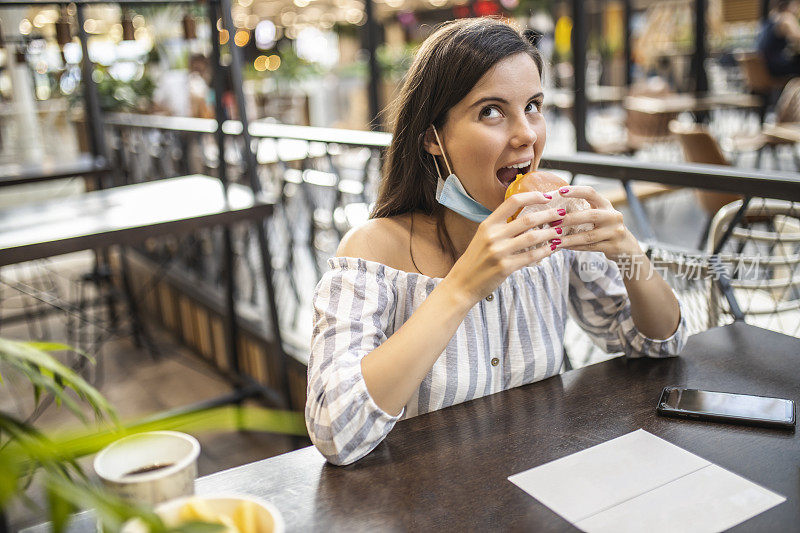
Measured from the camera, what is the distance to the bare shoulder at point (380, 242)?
1.37m

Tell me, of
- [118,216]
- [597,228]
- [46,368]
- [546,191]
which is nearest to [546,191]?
[546,191]

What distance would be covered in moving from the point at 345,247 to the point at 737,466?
766 mm

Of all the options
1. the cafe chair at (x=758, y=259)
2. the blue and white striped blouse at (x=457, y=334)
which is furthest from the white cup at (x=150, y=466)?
the cafe chair at (x=758, y=259)

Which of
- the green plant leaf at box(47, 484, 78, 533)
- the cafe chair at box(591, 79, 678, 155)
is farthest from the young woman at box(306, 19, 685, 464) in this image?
the cafe chair at box(591, 79, 678, 155)

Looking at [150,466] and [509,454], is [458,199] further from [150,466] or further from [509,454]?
[150,466]

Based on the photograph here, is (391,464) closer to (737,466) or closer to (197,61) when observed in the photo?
(737,466)

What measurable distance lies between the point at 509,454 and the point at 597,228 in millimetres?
436

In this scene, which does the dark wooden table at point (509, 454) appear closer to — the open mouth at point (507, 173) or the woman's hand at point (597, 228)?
the woman's hand at point (597, 228)

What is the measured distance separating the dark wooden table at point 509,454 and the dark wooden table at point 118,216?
5.20 ft

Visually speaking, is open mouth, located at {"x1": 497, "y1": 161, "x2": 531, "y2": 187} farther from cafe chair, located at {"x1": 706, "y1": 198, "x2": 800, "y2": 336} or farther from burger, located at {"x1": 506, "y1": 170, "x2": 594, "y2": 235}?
cafe chair, located at {"x1": 706, "y1": 198, "x2": 800, "y2": 336}

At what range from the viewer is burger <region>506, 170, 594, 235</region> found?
46.9 inches

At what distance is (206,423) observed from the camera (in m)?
0.59

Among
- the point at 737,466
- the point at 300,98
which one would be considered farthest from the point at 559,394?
the point at 300,98

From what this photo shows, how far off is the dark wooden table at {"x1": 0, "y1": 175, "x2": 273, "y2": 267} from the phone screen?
74.7 inches
